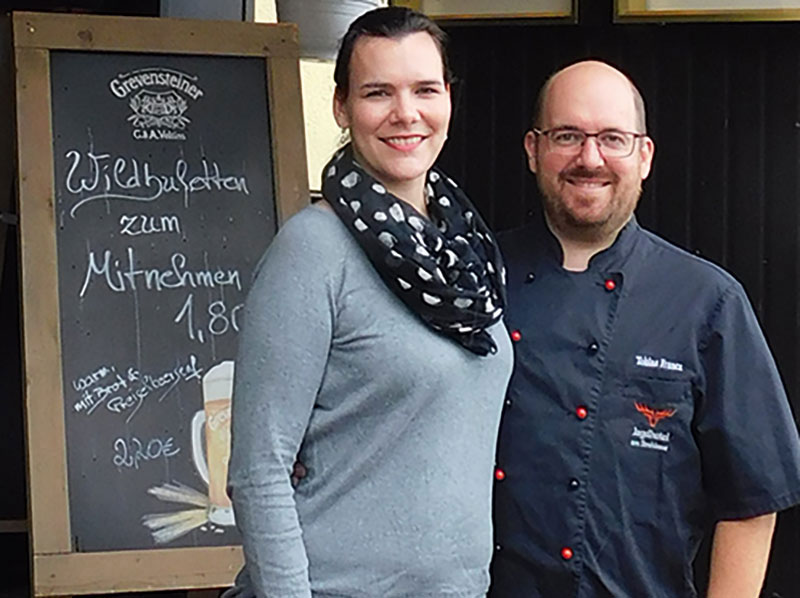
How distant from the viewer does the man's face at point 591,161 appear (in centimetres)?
202

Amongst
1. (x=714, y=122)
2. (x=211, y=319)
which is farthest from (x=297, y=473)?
(x=714, y=122)

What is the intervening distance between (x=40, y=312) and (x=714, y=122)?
208 centimetres

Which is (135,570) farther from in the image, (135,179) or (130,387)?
(135,179)

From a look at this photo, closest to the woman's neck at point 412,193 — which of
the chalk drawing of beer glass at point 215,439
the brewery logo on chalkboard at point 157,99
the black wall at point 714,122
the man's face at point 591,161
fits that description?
the man's face at point 591,161

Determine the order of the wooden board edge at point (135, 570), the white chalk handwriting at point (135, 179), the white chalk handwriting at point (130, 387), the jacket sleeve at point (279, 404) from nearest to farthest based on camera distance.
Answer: the jacket sleeve at point (279, 404) < the wooden board edge at point (135, 570) < the white chalk handwriting at point (130, 387) < the white chalk handwriting at point (135, 179)

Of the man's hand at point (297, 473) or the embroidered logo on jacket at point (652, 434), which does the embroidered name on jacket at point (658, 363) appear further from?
the man's hand at point (297, 473)

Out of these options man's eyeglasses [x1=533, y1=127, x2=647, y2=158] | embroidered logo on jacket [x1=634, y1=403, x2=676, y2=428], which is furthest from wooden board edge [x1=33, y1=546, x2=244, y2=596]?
man's eyeglasses [x1=533, y1=127, x2=647, y2=158]

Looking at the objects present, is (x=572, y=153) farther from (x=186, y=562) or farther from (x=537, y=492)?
(x=186, y=562)

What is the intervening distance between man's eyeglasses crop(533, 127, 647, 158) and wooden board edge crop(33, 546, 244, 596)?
129cm

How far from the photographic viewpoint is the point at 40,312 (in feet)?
9.35

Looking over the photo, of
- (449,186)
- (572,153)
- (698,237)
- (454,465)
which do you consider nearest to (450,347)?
(454,465)

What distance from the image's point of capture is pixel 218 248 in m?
3.05

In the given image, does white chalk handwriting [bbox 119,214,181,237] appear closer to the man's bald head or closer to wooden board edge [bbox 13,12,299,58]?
wooden board edge [bbox 13,12,299,58]

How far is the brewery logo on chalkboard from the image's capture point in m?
3.06
